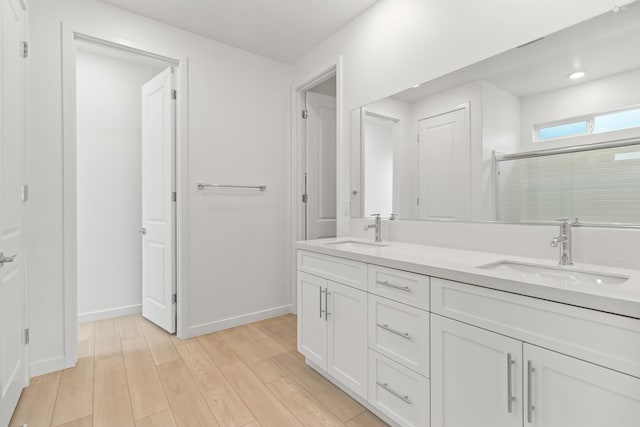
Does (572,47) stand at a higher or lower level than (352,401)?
higher

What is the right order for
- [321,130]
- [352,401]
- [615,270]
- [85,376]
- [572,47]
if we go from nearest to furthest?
[615,270]
[572,47]
[352,401]
[85,376]
[321,130]

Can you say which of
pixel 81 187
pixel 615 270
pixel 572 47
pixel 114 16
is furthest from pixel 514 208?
pixel 81 187

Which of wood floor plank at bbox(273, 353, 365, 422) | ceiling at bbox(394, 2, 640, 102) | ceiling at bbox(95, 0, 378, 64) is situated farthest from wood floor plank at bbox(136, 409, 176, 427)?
ceiling at bbox(95, 0, 378, 64)

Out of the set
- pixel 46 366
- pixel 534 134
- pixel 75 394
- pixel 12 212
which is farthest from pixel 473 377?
pixel 46 366

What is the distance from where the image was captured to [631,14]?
3.87 ft

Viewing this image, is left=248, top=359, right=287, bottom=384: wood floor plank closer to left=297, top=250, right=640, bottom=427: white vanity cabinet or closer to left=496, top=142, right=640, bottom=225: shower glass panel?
left=297, top=250, right=640, bottom=427: white vanity cabinet

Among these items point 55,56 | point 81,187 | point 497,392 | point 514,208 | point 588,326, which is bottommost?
point 497,392

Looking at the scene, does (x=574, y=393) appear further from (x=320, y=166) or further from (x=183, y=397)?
(x=320, y=166)

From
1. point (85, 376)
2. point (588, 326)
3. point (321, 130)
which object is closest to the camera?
point (588, 326)

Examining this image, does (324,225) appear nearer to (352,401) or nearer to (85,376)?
(352,401)

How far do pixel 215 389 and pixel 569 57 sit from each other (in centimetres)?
248

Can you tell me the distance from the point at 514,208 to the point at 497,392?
2.81ft

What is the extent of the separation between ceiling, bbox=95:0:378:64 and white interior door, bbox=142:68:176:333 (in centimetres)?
45

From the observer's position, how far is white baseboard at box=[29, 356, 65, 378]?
1972 mm
